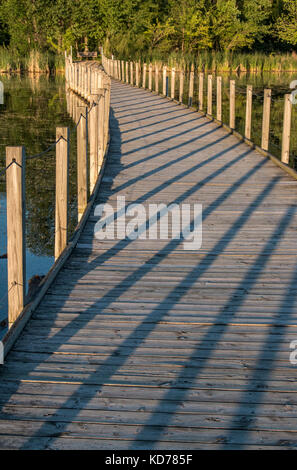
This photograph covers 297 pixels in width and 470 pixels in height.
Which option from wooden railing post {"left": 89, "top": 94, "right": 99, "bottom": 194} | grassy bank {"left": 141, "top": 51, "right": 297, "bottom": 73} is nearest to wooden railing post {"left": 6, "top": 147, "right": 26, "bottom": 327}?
wooden railing post {"left": 89, "top": 94, "right": 99, "bottom": 194}

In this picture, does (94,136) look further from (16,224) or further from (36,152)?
(36,152)

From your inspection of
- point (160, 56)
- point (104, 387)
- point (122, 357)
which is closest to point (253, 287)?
point (122, 357)

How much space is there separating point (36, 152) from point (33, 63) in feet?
110

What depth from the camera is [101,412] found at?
12.3ft

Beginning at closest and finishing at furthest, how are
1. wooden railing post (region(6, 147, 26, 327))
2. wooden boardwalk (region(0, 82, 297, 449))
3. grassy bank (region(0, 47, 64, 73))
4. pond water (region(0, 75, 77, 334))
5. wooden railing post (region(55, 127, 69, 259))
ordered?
wooden boardwalk (region(0, 82, 297, 449)), wooden railing post (region(6, 147, 26, 327)), wooden railing post (region(55, 127, 69, 259)), pond water (region(0, 75, 77, 334)), grassy bank (region(0, 47, 64, 73))

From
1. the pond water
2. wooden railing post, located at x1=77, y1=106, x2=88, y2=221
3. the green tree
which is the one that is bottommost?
the pond water

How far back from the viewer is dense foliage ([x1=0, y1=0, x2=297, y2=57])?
5681 cm

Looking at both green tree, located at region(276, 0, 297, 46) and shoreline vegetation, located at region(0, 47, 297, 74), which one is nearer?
shoreline vegetation, located at region(0, 47, 297, 74)

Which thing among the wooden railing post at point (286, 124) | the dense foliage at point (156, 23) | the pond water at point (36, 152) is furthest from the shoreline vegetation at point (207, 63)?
the wooden railing post at point (286, 124)

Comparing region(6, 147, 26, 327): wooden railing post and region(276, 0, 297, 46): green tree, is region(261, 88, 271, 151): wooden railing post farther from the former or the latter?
region(276, 0, 297, 46): green tree

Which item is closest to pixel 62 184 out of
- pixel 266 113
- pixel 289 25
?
pixel 266 113

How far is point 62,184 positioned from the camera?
6695 millimetres

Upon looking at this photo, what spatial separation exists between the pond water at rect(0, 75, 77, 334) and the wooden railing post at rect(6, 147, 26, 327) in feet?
6.74
